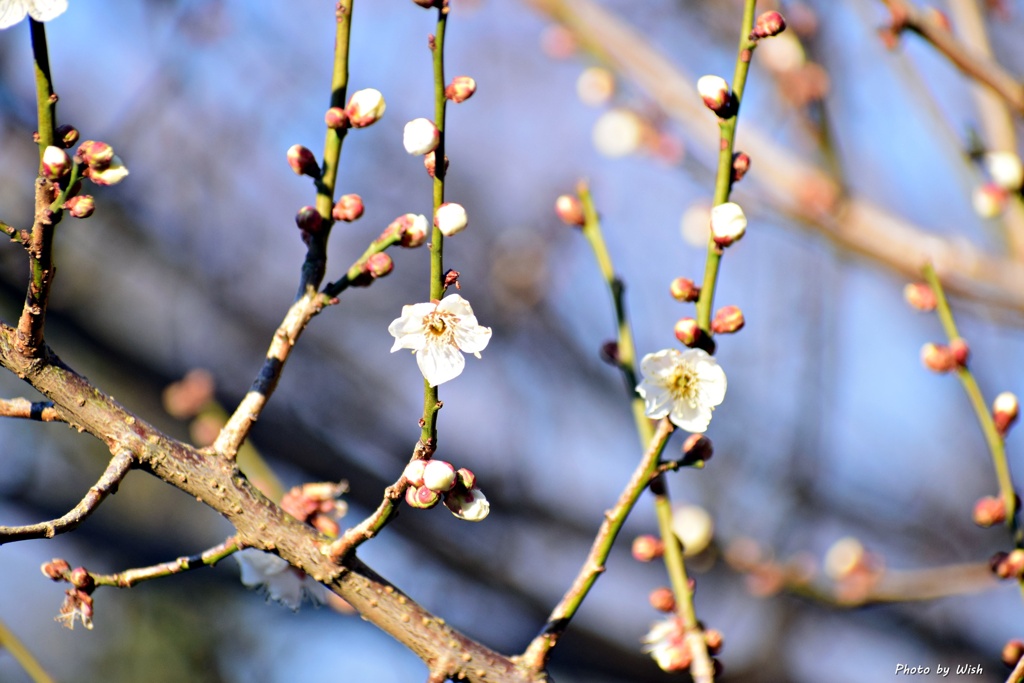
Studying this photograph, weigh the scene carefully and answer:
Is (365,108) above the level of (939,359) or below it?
below

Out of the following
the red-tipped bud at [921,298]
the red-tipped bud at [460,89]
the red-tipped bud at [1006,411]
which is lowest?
the red-tipped bud at [460,89]

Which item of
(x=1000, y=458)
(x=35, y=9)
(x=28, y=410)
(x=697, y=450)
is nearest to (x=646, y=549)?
(x=697, y=450)

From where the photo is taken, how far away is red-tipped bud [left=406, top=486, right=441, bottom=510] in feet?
3.05

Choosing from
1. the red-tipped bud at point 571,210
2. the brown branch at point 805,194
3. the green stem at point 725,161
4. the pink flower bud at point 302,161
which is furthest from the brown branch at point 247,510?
the brown branch at point 805,194

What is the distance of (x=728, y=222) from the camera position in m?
1.03

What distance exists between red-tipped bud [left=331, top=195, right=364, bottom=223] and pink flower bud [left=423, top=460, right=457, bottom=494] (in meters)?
0.38

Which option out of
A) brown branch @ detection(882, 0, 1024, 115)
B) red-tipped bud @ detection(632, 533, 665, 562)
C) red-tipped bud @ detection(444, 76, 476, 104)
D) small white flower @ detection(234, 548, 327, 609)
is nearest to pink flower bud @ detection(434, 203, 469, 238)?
red-tipped bud @ detection(444, 76, 476, 104)

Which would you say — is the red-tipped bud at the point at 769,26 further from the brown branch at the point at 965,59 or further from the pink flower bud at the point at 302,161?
the brown branch at the point at 965,59

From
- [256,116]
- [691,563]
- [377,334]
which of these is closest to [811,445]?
[691,563]

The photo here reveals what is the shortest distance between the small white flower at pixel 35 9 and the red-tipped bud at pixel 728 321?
2.72 ft

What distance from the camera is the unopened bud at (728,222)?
1.03 m

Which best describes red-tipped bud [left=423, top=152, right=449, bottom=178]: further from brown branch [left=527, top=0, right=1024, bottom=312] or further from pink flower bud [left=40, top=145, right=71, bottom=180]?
brown branch [left=527, top=0, right=1024, bottom=312]

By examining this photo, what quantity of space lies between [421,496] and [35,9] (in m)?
0.61

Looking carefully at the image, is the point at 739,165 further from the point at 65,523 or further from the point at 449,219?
the point at 65,523
